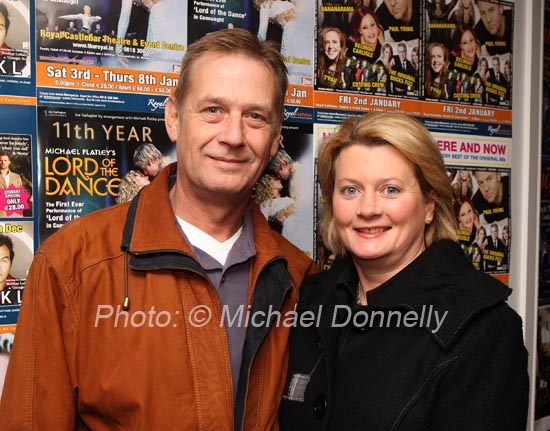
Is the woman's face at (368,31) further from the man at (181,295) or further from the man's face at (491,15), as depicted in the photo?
the man at (181,295)

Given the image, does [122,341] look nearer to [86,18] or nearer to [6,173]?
[6,173]

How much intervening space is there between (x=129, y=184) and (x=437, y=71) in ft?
4.36

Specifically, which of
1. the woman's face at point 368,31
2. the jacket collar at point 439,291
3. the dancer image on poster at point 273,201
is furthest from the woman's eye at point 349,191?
the woman's face at point 368,31

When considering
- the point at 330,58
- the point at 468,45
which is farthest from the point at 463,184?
the point at 330,58

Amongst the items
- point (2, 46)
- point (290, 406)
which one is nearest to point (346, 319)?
point (290, 406)

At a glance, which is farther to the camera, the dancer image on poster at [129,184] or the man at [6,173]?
the dancer image on poster at [129,184]

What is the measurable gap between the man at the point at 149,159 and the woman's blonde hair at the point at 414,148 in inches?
19.8

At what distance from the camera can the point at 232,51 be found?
57.1 inches

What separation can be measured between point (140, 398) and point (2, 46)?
3.30 feet

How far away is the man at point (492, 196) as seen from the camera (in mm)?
2438

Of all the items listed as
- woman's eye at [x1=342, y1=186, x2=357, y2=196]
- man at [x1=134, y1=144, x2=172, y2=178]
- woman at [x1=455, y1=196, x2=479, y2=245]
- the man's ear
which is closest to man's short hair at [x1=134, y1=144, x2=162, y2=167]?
man at [x1=134, y1=144, x2=172, y2=178]

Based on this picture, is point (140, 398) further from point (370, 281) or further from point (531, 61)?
point (531, 61)

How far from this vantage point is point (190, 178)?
4.79 ft

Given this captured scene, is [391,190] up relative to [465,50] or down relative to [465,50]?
down
